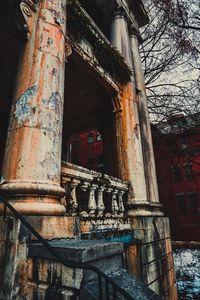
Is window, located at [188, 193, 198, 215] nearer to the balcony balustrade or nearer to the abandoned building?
the abandoned building

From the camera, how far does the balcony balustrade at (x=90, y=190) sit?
3.26 m

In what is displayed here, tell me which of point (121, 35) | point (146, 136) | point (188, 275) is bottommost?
point (188, 275)

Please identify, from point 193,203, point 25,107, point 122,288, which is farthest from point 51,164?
point 193,203

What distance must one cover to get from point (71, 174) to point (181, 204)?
2553 cm

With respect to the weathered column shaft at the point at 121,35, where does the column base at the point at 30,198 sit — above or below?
below

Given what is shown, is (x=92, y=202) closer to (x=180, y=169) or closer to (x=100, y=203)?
(x=100, y=203)

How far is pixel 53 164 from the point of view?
8.80 feet

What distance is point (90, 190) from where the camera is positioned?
3.79 meters

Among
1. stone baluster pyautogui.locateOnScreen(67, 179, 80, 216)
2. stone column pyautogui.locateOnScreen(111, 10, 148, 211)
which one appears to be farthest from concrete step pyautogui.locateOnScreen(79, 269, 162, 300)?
stone column pyautogui.locateOnScreen(111, 10, 148, 211)

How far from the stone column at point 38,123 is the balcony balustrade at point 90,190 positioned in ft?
2.01

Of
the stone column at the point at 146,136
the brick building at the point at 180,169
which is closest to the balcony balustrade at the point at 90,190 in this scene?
the stone column at the point at 146,136

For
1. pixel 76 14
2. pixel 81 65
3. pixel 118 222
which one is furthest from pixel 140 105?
pixel 118 222

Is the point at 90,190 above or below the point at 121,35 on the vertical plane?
below

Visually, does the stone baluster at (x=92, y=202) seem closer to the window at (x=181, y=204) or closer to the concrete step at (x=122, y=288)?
the concrete step at (x=122, y=288)
